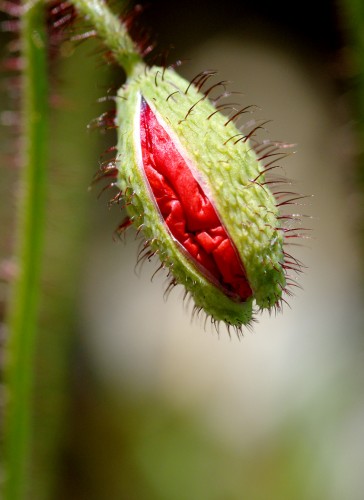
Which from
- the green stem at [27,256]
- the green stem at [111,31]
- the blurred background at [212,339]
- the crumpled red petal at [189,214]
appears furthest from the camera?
the blurred background at [212,339]

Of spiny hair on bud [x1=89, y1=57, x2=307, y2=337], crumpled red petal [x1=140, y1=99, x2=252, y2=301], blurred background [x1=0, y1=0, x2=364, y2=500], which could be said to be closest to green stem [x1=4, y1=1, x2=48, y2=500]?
spiny hair on bud [x1=89, y1=57, x2=307, y2=337]

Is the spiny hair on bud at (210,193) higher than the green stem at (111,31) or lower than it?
lower

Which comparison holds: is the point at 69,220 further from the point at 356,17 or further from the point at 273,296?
the point at 273,296

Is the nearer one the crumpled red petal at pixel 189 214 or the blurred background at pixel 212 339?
the crumpled red petal at pixel 189 214

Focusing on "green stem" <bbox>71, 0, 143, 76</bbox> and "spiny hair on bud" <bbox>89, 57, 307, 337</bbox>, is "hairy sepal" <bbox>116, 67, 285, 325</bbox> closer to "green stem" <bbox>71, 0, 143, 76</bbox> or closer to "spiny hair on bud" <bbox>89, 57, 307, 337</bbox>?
"spiny hair on bud" <bbox>89, 57, 307, 337</bbox>

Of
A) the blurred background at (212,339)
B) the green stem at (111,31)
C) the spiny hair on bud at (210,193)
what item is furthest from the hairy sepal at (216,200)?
the blurred background at (212,339)

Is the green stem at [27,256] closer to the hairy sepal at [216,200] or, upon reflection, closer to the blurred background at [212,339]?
the hairy sepal at [216,200]

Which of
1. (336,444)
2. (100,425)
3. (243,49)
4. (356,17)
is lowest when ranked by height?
(100,425)

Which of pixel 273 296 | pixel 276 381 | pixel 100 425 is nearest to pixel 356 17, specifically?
pixel 273 296
